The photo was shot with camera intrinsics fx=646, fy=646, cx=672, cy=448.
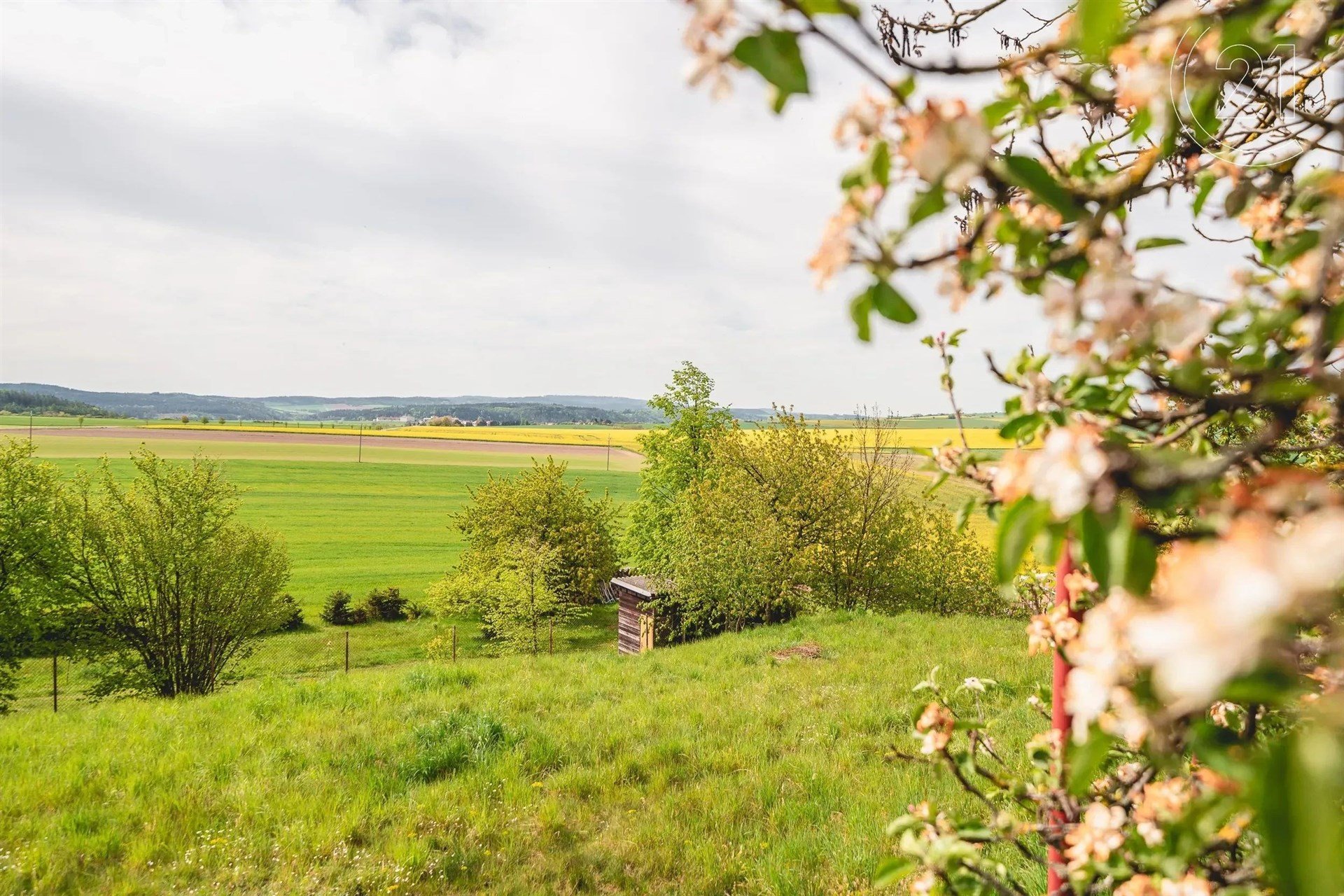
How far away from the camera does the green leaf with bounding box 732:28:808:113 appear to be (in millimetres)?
852

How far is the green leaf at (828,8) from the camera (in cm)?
84

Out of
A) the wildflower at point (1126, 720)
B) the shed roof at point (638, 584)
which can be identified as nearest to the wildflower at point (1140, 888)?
the wildflower at point (1126, 720)

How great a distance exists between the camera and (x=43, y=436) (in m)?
91.5

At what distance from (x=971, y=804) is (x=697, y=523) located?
1463 cm

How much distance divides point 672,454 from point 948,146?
1090 inches

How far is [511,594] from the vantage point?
2670cm

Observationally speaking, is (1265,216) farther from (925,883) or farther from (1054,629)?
(925,883)

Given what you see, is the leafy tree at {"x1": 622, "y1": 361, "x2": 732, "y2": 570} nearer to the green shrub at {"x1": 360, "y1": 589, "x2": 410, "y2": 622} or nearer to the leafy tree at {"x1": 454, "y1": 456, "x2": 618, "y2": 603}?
the leafy tree at {"x1": 454, "y1": 456, "x2": 618, "y2": 603}

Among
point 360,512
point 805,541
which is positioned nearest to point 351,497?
point 360,512

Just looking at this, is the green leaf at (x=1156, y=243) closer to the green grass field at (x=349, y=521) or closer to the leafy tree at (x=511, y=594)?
the leafy tree at (x=511, y=594)

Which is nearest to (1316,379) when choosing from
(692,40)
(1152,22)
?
(1152,22)

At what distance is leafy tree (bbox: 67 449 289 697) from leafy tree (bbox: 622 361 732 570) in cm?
1464

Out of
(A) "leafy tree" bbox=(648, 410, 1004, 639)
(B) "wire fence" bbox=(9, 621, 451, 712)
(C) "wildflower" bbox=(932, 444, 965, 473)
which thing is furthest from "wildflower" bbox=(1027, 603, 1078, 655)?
(B) "wire fence" bbox=(9, 621, 451, 712)

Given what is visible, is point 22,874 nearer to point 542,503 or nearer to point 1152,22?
point 1152,22
